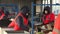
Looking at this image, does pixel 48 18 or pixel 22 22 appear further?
pixel 48 18

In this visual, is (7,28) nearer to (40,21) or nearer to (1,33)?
(40,21)

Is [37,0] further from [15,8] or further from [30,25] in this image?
[30,25]

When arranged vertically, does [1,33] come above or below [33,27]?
above

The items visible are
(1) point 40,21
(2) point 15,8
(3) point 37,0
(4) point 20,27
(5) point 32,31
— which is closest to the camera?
(4) point 20,27

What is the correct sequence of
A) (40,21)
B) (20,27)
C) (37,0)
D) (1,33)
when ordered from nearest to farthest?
(1,33)
(20,27)
(40,21)
(37,0)

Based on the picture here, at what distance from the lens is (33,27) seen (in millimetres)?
4789

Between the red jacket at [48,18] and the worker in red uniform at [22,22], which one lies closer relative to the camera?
the worker in red uniform at [22,22]

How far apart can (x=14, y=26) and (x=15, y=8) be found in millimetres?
2737

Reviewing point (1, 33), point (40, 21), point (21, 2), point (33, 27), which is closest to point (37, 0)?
point (21, 2)

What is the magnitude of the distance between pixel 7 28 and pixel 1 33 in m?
2.81

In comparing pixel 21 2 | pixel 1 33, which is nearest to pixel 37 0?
pixel 21 2

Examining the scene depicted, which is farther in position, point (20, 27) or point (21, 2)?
point (21, 2)

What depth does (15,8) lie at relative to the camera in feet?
23.1

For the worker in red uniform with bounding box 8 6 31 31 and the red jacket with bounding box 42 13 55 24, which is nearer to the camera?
the worker in red uniform with bounding box 8 6 31 31
